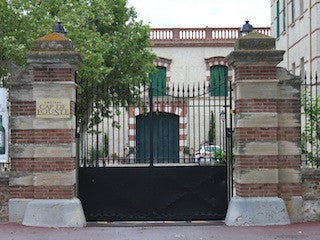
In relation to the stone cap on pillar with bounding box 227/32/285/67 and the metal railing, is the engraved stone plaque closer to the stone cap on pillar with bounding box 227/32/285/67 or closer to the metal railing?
the stone cap on pillar with bounding box 227/32/285/67

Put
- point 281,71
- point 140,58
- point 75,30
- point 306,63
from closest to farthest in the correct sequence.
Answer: point 281,71 → point 75,30 → point 306,63 → point 140,58

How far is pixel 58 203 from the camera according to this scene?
562 inches

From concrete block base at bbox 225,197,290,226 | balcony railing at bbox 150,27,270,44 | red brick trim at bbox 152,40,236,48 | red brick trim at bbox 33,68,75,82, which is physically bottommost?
concrete block base at bbox 225,197,290,226

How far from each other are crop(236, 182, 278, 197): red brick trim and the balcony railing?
31.7 meters

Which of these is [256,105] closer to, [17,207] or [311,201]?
[311,201]

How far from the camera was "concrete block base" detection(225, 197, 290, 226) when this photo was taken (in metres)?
14.4

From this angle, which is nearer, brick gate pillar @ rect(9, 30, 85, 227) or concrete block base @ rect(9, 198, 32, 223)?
brick gate pillar @ rect(9, 30, 85, 227)

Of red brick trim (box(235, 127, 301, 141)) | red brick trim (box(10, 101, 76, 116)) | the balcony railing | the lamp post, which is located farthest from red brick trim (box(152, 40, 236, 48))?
red brick trim (box(235, 127, 301, 141))

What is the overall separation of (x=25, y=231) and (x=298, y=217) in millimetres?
5691

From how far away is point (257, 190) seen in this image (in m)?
14.5

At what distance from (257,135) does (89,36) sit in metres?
13.6

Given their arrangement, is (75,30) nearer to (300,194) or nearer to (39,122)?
(39,122)

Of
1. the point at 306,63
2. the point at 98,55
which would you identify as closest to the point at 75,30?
the point at 98,55

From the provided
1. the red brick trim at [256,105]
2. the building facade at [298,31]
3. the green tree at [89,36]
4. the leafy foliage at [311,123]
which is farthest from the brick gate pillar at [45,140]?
the building facade at [298,31]
